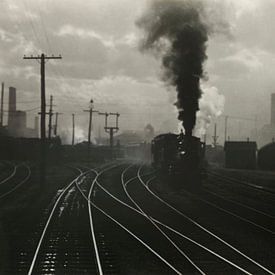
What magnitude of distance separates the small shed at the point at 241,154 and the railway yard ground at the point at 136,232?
31.3m

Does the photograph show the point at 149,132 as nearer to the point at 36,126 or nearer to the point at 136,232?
the point at 36,126

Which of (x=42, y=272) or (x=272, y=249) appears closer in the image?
(x=42, y=272)

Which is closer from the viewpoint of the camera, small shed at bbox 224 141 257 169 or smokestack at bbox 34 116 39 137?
small shed at bbox 224 141 257 169

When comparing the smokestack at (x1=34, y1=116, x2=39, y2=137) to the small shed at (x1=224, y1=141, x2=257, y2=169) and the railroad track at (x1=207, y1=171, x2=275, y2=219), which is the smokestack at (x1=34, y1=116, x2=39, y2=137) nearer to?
the small shed at (x1=224, y1=141, x2=257, y2=169)

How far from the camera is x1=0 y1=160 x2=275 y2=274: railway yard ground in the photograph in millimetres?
11086

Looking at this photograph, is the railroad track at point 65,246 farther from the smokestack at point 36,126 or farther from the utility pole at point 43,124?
the smokestack at point 36,126

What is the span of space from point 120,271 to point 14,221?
26.6 ft

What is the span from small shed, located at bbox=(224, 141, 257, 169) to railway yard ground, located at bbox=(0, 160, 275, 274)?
31.3 meters

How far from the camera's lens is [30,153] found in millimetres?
68375

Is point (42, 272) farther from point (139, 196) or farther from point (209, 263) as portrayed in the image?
point (139, 196)

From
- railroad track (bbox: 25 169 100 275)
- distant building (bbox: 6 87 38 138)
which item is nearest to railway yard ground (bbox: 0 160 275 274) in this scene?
railroad track (bbox: 25 169 100 275)

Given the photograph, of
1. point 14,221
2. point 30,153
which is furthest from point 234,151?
point 14,221

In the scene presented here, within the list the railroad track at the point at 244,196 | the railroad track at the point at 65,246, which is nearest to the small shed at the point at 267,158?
the railroad track at the point at 244,196

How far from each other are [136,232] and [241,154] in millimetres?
46784
